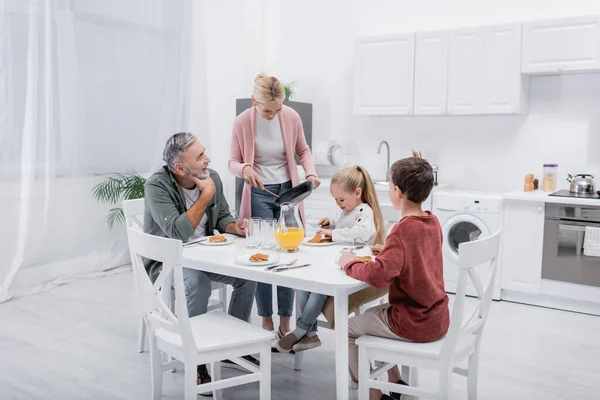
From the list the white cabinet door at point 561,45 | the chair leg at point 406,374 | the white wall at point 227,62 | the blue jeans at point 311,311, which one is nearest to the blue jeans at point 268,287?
the blue jeans at point 311,311

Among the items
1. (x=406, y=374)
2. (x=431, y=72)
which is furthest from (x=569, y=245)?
(x=406, y=374)

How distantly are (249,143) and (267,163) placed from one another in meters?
0.16

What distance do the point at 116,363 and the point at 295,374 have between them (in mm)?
915

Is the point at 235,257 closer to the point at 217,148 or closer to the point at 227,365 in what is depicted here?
the point at 227,365

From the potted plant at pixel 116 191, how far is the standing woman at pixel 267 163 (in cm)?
196

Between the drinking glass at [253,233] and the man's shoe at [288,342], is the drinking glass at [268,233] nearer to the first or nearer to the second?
→ the drinking glass at [253,233]

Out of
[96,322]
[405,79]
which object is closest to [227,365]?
[96,322]

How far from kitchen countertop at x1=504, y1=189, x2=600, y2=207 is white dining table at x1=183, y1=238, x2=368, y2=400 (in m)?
2.13

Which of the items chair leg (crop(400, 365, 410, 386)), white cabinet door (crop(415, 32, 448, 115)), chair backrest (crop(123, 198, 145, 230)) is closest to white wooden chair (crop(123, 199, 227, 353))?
chair backrest (crop(123, 198, 145, 230))

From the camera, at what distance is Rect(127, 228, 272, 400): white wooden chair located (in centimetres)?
213

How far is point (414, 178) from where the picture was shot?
7.26 ft

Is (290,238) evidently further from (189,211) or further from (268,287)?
(268,287)

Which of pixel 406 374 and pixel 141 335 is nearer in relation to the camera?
pixel 406 374

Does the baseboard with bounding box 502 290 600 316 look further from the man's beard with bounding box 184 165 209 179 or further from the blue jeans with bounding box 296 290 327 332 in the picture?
the man's beard with bounding box 184 165 209 179
